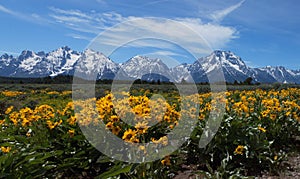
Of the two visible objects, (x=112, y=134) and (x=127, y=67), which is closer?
(x=112, y=134)

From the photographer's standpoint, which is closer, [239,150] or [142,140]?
[142,140]

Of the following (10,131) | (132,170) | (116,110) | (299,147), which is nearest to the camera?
(132,170)

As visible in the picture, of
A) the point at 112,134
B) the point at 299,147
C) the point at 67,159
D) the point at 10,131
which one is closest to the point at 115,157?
the point at 112,134

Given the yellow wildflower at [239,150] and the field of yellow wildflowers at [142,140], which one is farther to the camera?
the yellow wildflower at [239,150]

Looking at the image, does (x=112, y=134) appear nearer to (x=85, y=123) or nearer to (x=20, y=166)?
(x=85, y=123)

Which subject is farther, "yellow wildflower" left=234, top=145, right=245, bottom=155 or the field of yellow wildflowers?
"yellow wildflower" left=234, top=145, right=245, bottom=155

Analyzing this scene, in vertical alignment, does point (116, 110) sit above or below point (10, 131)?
above

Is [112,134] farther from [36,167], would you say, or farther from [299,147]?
→ [299,147]

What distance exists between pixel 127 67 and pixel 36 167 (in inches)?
118

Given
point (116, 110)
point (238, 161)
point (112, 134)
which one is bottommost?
point (238, 161)

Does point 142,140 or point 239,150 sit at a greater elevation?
point 142,140

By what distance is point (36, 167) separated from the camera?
340 cm

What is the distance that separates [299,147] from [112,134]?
3316 mm

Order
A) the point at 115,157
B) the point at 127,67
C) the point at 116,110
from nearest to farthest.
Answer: the point at 115,157 < the point at 116,110 < the point at 127,67
